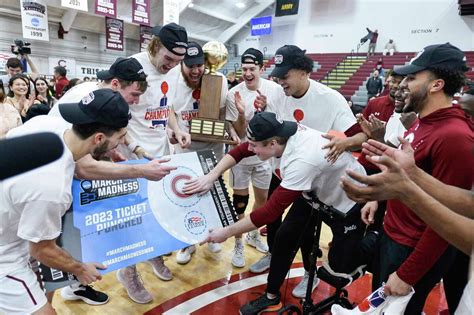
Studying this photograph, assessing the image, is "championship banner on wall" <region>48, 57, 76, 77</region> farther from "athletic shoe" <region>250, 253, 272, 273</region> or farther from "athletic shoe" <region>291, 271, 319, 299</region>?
"athletic shoe" <region>291, 271, 319, 299</region>

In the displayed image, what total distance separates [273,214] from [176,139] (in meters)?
1.29

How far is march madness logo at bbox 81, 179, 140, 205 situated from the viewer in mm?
2006

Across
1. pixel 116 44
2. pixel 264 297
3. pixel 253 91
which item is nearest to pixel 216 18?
pixel 116 44

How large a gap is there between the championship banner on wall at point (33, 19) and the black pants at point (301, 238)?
37.7 ft

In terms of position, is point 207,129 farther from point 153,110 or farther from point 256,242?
point 256,242

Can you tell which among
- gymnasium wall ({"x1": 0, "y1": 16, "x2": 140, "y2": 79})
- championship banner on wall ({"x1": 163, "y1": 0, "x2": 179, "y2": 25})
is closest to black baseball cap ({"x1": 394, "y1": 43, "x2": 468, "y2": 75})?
championship banner on wall ({"x1": 163, "y1": 0, "x2": 179, "y2": 25})

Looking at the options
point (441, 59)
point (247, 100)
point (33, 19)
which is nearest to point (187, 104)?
point (247, 100)

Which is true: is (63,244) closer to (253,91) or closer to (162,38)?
(162,38)

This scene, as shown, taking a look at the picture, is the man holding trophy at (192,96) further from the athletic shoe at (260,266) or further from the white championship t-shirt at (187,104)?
the athletic shoe at (260,266)

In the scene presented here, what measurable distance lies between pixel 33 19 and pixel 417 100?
1223 cm

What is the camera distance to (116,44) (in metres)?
13.6

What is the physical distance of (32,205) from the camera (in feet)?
4.13

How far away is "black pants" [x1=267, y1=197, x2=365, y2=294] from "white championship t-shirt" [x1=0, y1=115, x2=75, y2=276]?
1376 millimetres

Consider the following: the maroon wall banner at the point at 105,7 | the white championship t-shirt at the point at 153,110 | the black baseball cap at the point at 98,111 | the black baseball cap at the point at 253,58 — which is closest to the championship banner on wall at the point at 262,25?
the maroon wall banner at the point at 105,7
